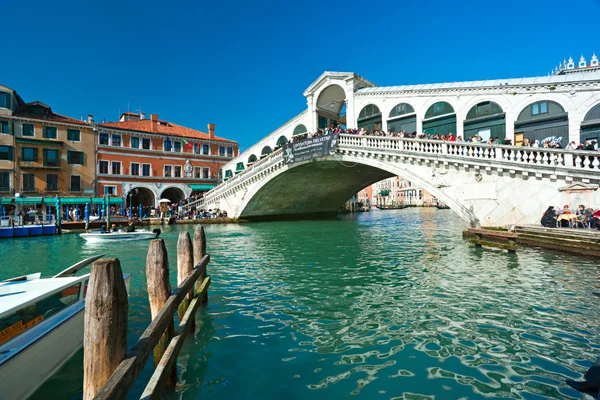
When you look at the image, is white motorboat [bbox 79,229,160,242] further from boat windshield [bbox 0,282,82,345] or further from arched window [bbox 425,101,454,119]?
arched window [bbox 425,101,454,119]

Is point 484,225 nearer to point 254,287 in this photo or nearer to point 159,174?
point 254,287

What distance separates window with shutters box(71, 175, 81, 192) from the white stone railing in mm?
22565

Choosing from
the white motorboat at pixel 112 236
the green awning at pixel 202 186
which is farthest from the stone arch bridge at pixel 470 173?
the white motorboat at pixel 112 236

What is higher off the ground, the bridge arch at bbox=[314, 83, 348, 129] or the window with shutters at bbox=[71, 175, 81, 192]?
the bridge arch at bbox=[314, 83, 348, 129]

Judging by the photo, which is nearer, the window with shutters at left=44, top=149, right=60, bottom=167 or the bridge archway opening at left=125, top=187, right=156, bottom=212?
the window with shutters at left=44, top=149, right=60, bottom=167

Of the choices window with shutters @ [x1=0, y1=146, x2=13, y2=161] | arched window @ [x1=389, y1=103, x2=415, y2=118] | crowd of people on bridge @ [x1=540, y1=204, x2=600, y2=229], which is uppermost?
arched window @ [x1=389, y1=103, x2=415, y2=118]

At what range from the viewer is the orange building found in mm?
30375

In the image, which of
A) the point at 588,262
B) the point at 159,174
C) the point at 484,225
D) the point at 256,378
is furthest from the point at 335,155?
the point at 159,174

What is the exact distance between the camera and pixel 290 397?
340 centimetres

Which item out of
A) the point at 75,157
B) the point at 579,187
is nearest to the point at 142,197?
the point at 75,157

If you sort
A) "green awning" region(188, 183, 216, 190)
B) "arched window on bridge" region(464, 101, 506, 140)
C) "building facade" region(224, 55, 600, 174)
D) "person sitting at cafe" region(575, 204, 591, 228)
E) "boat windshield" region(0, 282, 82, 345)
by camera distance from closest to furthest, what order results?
"boat windshield" region(0, 282, 82, 345)
"person sitting at cafe" region(575, 204, 591, 228)
"building facade" region(224, 55, 600, 174)
"arched window on bridge" region(464, 101, 506, 140)
"green awning" region(188, 183, 216, 190)

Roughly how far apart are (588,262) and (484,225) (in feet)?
17.8

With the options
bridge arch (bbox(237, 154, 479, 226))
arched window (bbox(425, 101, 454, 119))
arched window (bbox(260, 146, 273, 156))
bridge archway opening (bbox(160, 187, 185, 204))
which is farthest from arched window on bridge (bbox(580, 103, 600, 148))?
bridge archway opening (bbox(160, 187, 185, 204))

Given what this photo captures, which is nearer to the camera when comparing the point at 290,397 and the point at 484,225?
the point at 290,397
